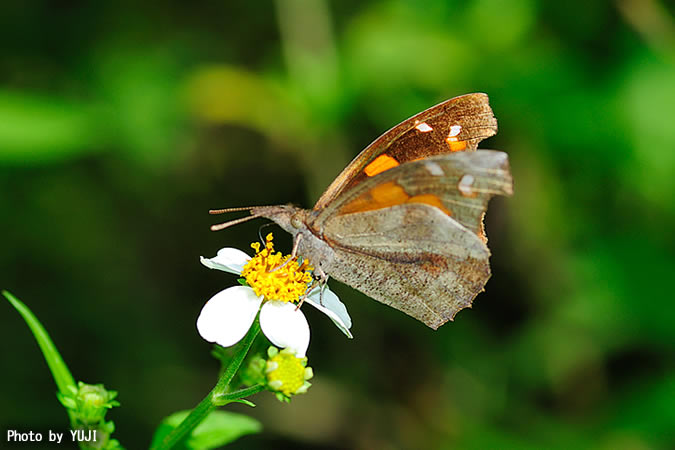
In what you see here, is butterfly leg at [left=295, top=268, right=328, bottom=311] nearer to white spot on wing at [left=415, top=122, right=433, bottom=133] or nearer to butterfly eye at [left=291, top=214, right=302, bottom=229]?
butterfly eye at [left=291, top=214, right=302, bottom=229]

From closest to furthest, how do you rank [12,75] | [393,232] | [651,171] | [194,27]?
[393,232] → [651,171] → [12,75] → [194,27]

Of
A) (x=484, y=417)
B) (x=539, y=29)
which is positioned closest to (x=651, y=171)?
(x=539, y=29)

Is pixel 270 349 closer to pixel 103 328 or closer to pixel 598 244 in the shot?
pixel 103 328

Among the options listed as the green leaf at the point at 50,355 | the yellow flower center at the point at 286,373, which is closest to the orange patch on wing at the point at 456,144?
the yellow flower center at the point at 286,373

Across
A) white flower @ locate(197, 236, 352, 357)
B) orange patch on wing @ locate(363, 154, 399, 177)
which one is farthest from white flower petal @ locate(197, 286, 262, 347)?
orange patch on wing @ locate(363, 154, 399, 177)

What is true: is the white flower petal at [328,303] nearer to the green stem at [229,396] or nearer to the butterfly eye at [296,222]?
the butterfly eye at [296,222]
